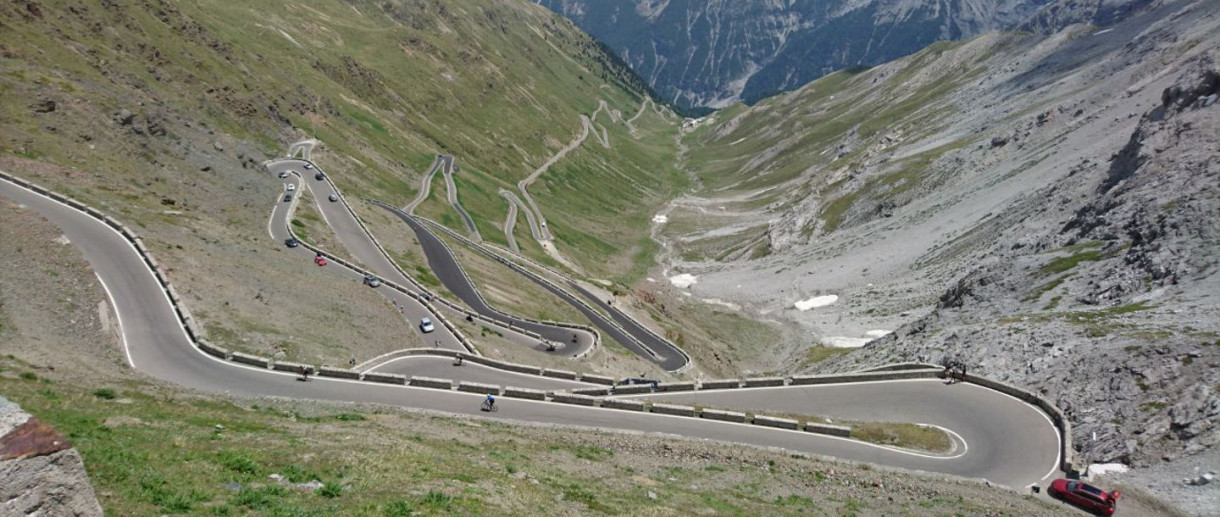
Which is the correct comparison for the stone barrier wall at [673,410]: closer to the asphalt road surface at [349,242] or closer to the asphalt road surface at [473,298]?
the asphalt road surface at [349,242]

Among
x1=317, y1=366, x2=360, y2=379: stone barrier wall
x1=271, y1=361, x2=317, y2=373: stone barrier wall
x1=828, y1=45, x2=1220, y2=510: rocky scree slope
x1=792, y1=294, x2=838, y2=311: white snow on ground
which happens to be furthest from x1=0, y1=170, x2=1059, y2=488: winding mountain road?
x1=792, y1=294, x2=838, y2=311: white snow on ground

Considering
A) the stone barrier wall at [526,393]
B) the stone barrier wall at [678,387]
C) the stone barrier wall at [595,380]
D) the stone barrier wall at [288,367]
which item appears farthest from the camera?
the stone barrier wall at [595,380]

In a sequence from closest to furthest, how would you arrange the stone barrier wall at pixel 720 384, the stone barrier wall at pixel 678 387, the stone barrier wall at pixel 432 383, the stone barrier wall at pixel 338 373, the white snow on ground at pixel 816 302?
the stone barrier wall at pixel 338 373 < the stone barrier wall at pixel 432 383 < the stone barrier wall at pixel 678 387 < the stone barrier wall at pixel 720 384 < the white snow on ground at pixel 816 302

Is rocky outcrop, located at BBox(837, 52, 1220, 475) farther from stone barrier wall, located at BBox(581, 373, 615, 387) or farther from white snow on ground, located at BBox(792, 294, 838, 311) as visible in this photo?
stone barrier wall, located at BBox(581, 373, 615, 387)

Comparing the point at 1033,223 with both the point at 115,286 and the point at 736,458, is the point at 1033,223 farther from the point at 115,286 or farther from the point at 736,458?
the point at 115,286

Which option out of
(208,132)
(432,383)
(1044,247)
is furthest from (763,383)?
(208,132)

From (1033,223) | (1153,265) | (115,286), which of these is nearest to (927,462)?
(1153,265)

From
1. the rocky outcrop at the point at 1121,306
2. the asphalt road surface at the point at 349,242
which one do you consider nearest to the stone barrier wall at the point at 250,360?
the asphalt road surface at the point at 349,242
